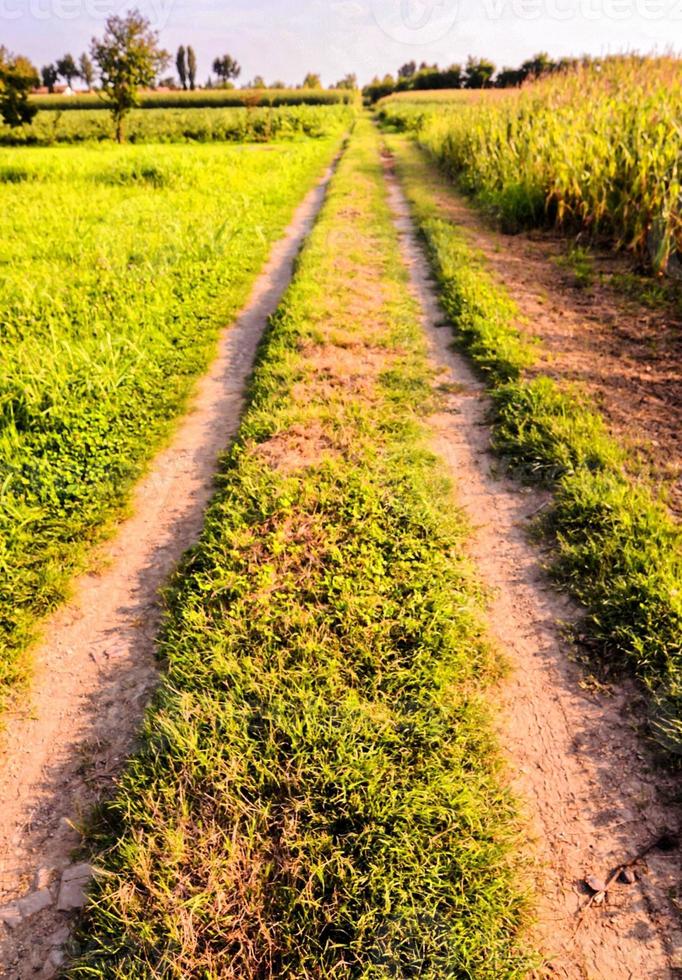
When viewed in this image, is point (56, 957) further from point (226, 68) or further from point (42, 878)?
point (226, 68)

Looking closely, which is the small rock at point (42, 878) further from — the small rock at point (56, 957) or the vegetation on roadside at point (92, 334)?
the vegetation on roadside at point (92, 334)

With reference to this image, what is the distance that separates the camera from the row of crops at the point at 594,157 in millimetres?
7301

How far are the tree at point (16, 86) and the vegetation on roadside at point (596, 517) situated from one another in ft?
93.3

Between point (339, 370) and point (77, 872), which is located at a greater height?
point (339, 370)

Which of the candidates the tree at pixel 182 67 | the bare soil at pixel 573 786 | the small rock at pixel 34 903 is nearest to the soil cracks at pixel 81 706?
the small rock at pixel 34 903

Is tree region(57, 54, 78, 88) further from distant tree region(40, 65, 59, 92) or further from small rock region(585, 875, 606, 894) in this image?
small rock region(585, 875, 606, 894)

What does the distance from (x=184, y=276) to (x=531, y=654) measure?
22.0ft

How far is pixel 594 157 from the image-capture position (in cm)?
827

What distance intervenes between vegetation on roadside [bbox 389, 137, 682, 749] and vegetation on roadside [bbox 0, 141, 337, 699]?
3.02 meters

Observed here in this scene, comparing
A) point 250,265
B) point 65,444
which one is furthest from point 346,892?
point 250,265

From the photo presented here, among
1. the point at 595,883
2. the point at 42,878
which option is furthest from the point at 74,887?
the point at 595,883

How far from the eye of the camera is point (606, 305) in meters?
6.68

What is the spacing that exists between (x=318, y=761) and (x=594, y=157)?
9405 mm

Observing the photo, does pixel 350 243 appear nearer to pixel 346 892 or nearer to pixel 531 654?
pixel 531 654
